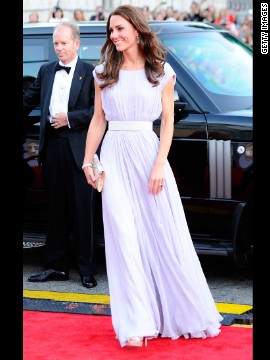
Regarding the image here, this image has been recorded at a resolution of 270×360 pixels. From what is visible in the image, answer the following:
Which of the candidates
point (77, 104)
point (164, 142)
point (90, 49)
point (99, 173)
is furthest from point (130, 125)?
point (90, 49)

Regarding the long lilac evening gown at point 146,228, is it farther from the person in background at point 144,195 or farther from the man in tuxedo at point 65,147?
the man in tuxedo at point 65,147

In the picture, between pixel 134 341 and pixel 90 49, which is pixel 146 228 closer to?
pixel 134 341

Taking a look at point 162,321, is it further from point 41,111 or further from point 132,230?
point 41,111

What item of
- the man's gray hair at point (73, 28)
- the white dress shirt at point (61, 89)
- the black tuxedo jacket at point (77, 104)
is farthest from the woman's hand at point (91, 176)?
the man's gray hair at point (73, 28)

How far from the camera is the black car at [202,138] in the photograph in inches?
287

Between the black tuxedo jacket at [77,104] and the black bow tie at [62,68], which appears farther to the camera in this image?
the black bow tie at [62,68]

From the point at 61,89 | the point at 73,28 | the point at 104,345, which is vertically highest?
the point at 73,28

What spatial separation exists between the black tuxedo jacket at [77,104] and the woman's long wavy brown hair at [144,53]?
4.99ft

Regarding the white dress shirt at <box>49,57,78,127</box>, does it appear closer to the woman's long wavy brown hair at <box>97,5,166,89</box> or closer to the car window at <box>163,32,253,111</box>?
the car window at <box>163,32,253,111</box>

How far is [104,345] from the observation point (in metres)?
5.76

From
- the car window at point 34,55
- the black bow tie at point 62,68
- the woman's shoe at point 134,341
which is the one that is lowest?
the woman's shoe at point 134,341

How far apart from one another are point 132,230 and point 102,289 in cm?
177

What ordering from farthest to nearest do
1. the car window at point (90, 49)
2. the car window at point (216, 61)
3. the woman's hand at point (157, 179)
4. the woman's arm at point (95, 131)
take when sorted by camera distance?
the car window at point (90, 49) → the car window at point (216, 61) → the woman's arm at point (95, 131) → the woman's hand at point (157, 179)

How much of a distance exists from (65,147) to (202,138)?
101 centimetres
